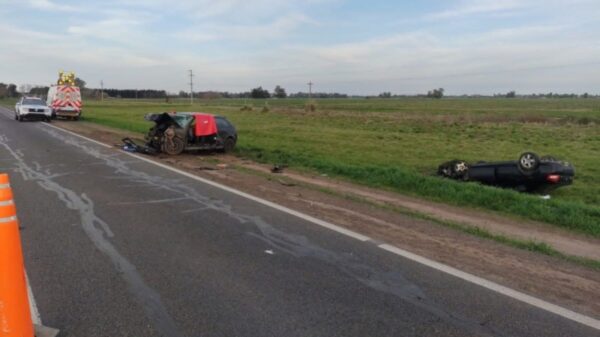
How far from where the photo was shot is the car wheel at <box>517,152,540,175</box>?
10.1 meters

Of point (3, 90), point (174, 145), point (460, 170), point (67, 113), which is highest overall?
point (3, 90)

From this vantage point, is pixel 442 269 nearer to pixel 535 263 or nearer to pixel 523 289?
pixel 523 289

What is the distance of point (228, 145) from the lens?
16562 mm

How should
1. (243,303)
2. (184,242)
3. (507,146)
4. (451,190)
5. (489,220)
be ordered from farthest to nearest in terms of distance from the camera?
(507,146) < (451,190) < (489,220) < (184,242) < (243,303)

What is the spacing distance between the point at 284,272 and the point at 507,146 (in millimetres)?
16658

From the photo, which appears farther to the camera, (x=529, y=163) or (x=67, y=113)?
(x=67, y=113)

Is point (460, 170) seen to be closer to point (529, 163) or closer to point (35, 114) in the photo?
point (529, 163)

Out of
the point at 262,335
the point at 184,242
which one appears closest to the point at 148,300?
the point at 262,335

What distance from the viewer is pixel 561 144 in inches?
824

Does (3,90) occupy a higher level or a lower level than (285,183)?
higher

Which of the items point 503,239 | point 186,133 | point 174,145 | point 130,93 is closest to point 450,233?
point 503,239

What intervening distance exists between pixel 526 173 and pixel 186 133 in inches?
376

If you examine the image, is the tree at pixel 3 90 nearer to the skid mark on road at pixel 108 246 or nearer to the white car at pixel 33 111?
the white car at pixel 33 111

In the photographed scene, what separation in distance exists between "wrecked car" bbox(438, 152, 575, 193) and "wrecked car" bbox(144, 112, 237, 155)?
25.4 feet
